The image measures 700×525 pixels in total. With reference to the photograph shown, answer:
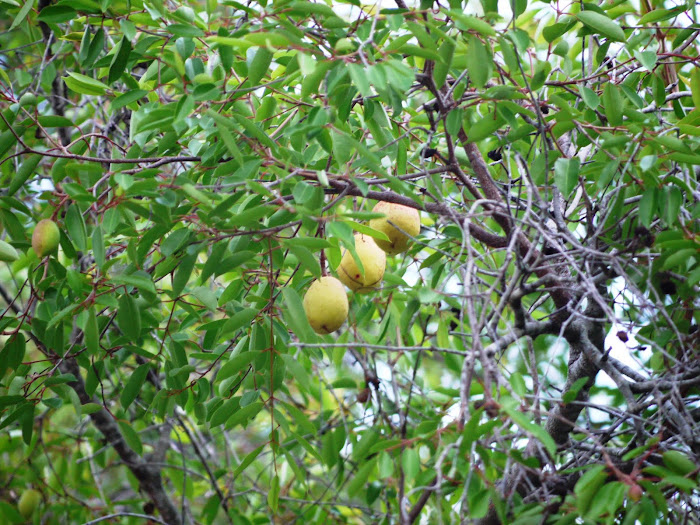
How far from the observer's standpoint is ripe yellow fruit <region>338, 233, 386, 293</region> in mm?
1890

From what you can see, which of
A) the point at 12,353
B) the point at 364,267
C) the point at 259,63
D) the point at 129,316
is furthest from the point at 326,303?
the point at 12,353

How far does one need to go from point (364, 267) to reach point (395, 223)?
156mm

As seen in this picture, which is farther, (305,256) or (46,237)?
(46,237)

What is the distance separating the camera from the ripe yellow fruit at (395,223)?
193 cm

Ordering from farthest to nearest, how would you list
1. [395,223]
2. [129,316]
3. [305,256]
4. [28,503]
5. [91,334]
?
1. [28,503]
2. [395,223]
3. [129,316]
4. [91,334]
5. [305,256]

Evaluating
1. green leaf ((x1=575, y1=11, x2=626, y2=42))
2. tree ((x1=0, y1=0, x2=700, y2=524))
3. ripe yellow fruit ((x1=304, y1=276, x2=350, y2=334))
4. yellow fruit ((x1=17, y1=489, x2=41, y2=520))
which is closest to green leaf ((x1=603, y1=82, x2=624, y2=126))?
tree ((x1=0, y1=0, x2=700, y2=524))

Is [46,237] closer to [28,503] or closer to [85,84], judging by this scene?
[85,84]

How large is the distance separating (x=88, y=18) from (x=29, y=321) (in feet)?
2.76

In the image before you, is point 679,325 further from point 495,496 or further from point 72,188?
point 72,188

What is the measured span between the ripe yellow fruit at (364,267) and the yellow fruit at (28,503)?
1.89m

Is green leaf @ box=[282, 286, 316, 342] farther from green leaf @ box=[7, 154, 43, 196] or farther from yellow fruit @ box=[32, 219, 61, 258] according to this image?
green leaf @ box=[7, 154, 43, 196]

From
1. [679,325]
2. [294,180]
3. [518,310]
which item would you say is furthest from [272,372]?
[679,325]

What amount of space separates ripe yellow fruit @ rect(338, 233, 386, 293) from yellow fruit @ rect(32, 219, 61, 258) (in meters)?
0.70

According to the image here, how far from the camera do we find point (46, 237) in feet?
5.36
